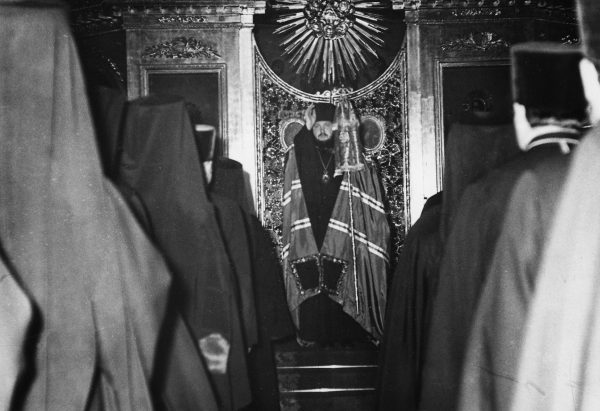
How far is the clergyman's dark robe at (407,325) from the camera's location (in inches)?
104

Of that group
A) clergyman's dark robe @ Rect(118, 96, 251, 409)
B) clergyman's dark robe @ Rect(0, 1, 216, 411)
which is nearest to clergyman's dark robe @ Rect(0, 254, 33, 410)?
clergyman's dark robe @ Rect(0, 1, 216, 411)

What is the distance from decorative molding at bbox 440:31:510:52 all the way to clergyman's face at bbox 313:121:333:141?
1.10m

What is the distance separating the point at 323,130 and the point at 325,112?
0.49 ft

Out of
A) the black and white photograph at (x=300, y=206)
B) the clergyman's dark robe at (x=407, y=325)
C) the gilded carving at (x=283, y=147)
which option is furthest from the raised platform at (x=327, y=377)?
the gilded carving at (x=283, y=147)

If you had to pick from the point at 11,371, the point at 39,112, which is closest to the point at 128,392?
the point at 11,371

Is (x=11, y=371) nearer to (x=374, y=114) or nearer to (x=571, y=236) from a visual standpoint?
(x=571, y=236)

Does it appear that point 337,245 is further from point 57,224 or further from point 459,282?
point 57,224

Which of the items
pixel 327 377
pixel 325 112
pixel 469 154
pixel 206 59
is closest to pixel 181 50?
pixel 206 59

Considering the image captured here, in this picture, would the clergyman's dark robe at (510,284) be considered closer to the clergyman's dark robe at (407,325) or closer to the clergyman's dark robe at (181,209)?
the clergyman's dark robe at (181,209)

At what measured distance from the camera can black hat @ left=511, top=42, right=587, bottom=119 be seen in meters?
1.57

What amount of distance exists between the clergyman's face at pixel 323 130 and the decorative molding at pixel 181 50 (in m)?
0.96

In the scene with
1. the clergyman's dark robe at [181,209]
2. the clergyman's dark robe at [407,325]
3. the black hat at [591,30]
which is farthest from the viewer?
the clergyman's dark robe at [407,325]

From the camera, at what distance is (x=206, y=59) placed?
198 inches

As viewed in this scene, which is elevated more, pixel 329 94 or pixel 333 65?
pixel 333 65
